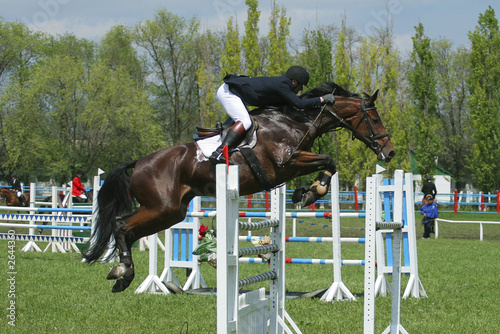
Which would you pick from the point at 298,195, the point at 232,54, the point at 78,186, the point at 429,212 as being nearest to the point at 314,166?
the point at 298,195

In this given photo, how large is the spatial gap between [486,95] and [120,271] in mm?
28598

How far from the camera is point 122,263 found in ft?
16.4

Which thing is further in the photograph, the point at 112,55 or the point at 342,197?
the point at 112,55

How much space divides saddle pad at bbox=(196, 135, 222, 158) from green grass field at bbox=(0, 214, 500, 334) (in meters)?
1.49

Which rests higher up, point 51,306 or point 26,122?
point 26,122

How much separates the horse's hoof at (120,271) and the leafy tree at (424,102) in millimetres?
26152

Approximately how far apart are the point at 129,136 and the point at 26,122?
587 centimetres

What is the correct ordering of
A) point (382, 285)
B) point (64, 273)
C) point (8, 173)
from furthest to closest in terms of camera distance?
point (8, 173) < point (64, 273) < point (382, 285)

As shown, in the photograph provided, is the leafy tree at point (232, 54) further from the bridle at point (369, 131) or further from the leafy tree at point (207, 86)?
the bridle at point (369, 131)

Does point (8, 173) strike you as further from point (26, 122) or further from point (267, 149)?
point (267, 149)

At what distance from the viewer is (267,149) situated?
4.88 m

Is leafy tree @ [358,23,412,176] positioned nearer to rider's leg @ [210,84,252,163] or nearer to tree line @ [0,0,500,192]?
tree line @ [0,0,500,192]

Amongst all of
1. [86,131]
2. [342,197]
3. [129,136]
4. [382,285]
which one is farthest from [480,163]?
[382,285]

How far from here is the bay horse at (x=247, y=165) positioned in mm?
4859
